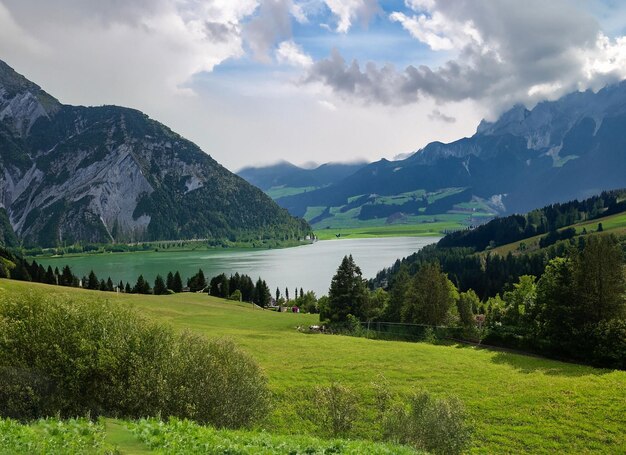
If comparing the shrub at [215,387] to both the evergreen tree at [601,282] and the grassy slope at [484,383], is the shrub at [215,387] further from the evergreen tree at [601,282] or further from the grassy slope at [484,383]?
the evergreen tree at [601,282]

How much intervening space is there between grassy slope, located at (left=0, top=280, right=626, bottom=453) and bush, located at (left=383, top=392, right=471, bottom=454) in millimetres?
6969

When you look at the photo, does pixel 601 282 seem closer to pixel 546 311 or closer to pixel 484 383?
pixel 546 311

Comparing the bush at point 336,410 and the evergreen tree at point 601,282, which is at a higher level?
the evergreen tree at point 601,282

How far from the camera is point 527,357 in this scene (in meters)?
56.5

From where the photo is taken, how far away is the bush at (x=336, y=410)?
30.1 metres

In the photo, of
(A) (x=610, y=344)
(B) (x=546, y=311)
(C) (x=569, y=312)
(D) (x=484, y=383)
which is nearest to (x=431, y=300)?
(B) (x=546, y=311)

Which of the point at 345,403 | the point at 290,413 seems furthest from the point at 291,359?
the point at 345,403

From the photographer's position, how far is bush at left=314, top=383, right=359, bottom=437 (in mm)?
30062

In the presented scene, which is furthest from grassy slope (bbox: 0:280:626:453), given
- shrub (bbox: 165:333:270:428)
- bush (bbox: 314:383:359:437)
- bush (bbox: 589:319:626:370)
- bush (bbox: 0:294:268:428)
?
bush (bbox: 0:294:268:428)

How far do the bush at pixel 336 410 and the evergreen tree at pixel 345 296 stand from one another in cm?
5719

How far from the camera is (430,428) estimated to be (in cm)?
2678

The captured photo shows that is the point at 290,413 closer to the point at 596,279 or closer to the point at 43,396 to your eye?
the point at 43,396

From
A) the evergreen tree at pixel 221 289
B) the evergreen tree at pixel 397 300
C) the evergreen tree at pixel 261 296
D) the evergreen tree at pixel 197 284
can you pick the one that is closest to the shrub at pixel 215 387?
the evergreen tree at pixel 397 300

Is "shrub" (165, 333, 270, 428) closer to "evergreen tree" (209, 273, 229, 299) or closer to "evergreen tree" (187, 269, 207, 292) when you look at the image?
"evergreen tree" (209, 273, 229, 299)
